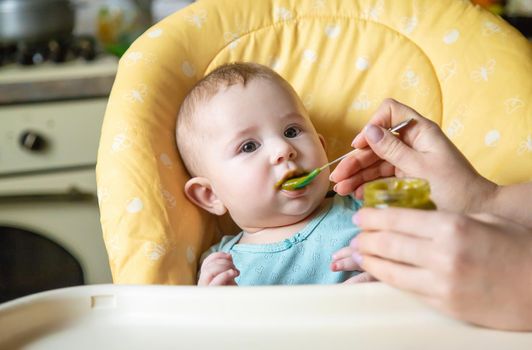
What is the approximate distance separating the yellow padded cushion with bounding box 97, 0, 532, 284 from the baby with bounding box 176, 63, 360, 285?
0.17 feet

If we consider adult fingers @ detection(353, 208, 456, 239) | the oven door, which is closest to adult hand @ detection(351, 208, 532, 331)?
adult fingers @ detection(353, 208, 456, 239)

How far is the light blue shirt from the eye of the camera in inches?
45.6

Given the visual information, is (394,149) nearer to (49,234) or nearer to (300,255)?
(300,255)

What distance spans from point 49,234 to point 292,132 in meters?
1.02

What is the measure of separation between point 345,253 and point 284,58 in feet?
1.72

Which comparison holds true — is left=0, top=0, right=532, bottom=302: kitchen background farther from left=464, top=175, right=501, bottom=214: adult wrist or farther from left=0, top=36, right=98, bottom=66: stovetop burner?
left=464, top=175, right=501, bottom=214: adult wrist

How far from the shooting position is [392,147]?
98cm

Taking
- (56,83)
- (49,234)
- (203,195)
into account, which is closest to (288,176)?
(203,195)

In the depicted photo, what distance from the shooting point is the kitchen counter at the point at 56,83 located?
177 centimetres

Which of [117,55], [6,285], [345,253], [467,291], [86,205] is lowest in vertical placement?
[6,285]

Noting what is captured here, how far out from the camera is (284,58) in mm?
1371

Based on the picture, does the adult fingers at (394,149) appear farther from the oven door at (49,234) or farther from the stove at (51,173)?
the oven door at (49,234)

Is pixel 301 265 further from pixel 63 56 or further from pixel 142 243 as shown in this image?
pixel 63 56

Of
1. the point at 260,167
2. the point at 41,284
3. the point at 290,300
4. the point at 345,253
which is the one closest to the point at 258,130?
the point at 260,167
